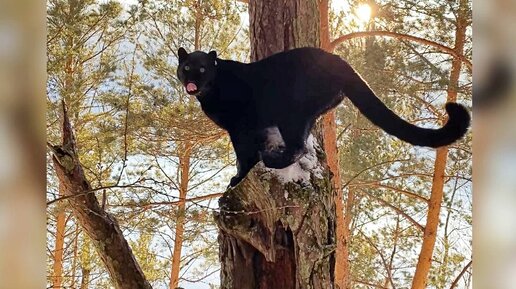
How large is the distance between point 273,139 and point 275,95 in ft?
0.37

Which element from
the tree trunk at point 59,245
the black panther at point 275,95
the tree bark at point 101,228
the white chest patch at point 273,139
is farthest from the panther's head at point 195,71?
the tree trunk at point 59,245

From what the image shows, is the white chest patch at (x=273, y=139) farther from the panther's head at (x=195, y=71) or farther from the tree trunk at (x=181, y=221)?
the tree trunk at (x=181, y=221)

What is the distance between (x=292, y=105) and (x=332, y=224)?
33 centimetres

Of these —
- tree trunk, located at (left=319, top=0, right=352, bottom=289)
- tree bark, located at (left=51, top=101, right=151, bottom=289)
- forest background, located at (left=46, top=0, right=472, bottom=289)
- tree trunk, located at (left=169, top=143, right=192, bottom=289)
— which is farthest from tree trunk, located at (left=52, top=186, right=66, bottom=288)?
tree bark, located at (left=51, top=101, right=151, bottom=289)

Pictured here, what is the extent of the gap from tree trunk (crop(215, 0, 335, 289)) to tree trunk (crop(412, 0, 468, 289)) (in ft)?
4.60

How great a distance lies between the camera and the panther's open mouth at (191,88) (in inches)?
45.9

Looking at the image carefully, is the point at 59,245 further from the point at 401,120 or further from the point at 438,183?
the point at 401,120

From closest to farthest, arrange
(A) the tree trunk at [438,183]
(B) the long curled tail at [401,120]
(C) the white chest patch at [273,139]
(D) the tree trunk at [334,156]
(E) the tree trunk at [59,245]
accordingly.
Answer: (B) the long curled tail at [401,120]
(C) the white chest patch at [273,139]
(D) the tree trunk at [334,156]
(A) the tree trunk at [438,183]
(E) the tree trunk at [59,245]

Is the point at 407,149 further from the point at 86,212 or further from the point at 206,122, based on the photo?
the point at 86,212

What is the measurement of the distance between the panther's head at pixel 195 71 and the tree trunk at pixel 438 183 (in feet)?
Result: 5.06

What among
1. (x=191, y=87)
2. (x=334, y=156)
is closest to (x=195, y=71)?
(x=191, y=87)
